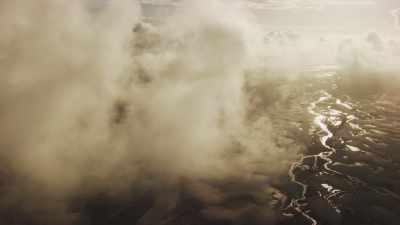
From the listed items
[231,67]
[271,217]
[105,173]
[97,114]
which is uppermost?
[231,67]

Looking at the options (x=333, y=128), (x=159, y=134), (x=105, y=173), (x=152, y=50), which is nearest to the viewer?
(x=105, y=173)

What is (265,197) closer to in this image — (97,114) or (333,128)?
(97,114)

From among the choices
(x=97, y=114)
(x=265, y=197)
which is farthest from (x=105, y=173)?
(x=265, y=197)

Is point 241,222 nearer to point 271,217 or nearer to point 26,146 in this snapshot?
point 271,217

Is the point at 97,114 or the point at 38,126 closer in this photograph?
the point at 38,126

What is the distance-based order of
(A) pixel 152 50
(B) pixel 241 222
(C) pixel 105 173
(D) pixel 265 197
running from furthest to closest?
1. (A) pixel 152 50
2. (C) pixel 105 173
3. (D) pixel 265 197
4. (B) pixel 241 222

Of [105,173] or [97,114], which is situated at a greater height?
[97,114]

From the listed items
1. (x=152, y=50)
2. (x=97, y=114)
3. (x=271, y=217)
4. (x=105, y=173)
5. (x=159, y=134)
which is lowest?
(x=271, y=217)

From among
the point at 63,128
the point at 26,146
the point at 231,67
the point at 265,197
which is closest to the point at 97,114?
the point at 63,128

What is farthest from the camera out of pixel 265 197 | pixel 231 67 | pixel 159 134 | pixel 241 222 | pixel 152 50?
pixel 152 50
